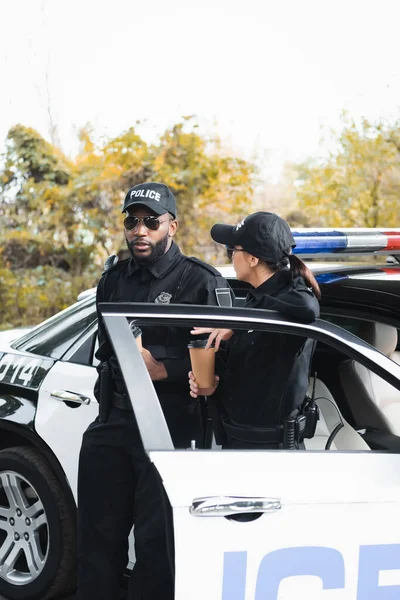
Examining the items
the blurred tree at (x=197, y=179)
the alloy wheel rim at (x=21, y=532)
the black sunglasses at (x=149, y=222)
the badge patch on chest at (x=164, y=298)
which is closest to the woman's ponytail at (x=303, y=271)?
the badge patch on chest at (x=164, y=298)

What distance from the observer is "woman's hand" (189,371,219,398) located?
237 centimetres

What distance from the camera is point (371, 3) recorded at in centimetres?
1506

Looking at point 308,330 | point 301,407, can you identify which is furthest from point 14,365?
point 308,330

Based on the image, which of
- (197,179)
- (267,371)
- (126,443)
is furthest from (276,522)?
(197,179)

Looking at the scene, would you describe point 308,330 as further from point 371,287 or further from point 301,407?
point 371,287

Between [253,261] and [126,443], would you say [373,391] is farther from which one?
[126,443]

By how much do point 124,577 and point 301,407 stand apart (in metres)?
0.93

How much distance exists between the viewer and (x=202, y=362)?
231 cm

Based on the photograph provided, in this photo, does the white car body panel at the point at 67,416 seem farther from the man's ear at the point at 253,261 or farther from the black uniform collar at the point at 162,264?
the man's ear at the point at 253,261

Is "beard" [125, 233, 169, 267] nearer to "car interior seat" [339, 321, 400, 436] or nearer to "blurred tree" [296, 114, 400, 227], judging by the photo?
"car interior seat" [339, 321, 400, 436]

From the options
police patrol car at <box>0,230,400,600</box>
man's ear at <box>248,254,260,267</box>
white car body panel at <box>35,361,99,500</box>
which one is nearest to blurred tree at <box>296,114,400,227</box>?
white car body panel at <box>35,361,99,500</box>

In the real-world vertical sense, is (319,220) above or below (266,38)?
below

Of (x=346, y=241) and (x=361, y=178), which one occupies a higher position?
(x=361, y=178)

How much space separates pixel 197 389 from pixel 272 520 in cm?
52
